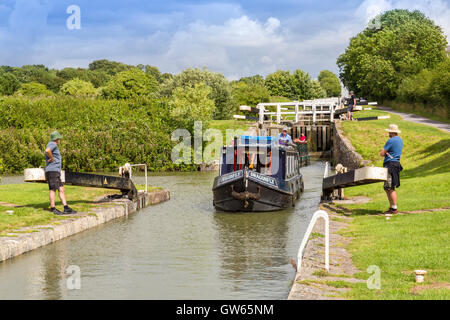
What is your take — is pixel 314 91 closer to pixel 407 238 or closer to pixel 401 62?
pixel 401 62

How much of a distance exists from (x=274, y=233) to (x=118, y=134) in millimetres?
29238

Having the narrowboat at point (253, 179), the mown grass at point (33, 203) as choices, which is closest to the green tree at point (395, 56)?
the narrowboat at point (253, 179)

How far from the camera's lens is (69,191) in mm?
22219

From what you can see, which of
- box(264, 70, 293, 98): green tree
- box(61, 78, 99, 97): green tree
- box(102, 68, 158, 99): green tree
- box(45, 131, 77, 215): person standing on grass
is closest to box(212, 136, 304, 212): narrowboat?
box(45, 131, 77, 215): person standing on grass

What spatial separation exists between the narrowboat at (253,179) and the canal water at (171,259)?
540 millimetres

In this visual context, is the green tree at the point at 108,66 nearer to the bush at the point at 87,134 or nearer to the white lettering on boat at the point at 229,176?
the bush at the point at 87,134

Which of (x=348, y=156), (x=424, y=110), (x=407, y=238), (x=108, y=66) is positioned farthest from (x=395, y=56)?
(x=108, y=66)

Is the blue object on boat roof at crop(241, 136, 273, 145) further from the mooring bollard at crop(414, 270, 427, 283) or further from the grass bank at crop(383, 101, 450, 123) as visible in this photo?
the grass bank at crop(383, 101, 450, 123)

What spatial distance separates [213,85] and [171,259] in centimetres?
6429

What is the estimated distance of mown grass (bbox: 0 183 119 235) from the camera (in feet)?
49.9

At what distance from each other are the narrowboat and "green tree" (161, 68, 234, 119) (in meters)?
51.8

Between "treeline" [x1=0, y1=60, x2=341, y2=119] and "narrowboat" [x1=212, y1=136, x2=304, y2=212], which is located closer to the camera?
"narrowboat" [x1=212, y1=136, x2=304, y2=212]

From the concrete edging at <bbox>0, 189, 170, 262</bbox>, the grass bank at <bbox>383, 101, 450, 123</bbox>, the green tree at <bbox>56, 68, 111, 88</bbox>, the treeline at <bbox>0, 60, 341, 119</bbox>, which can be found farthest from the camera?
the green tree at <bbox>56, 68, 111, 88</bbox>
